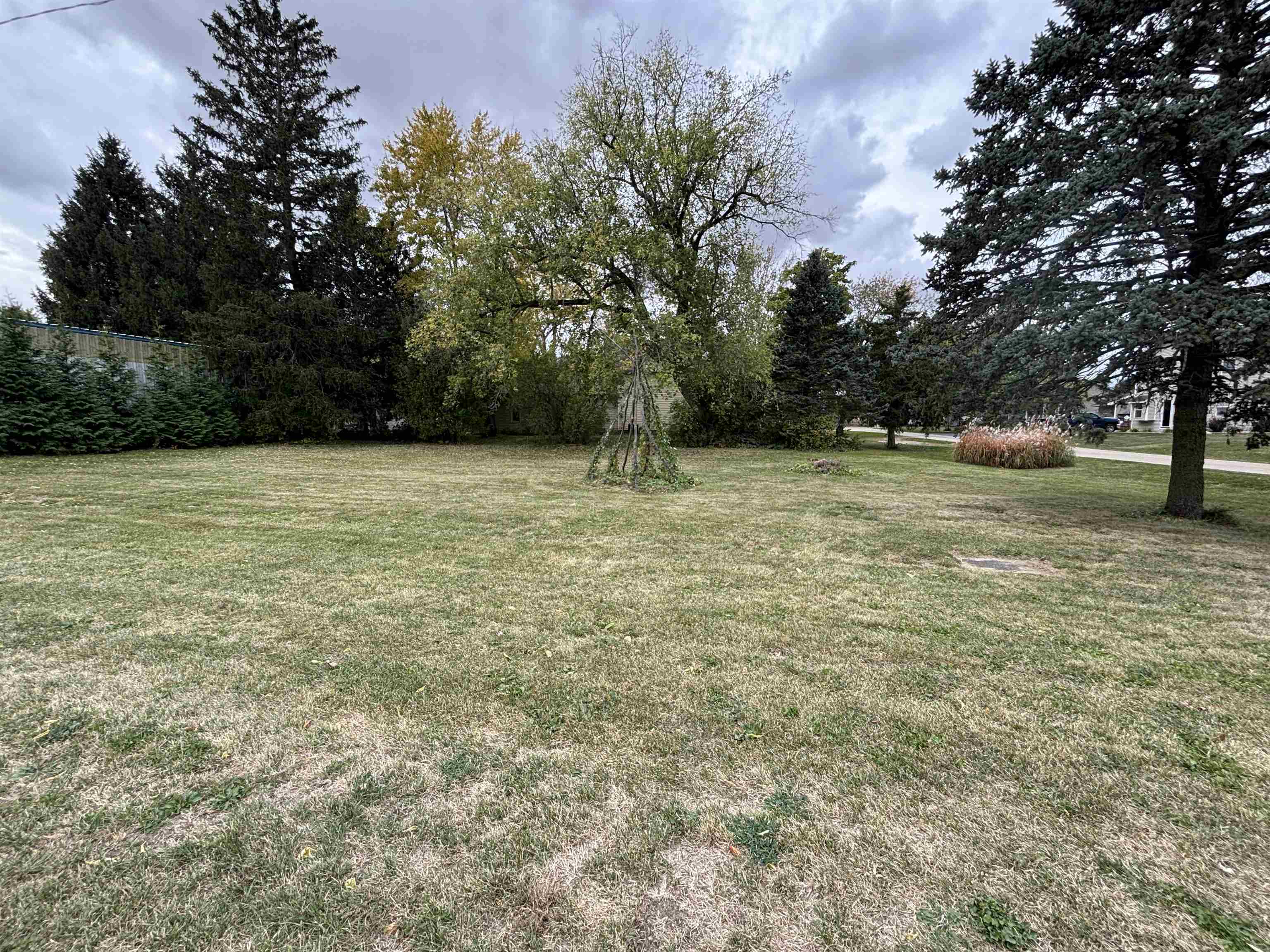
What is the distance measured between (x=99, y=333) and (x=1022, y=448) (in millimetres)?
21961

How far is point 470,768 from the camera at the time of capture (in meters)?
1.79

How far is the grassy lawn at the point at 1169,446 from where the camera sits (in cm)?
1372

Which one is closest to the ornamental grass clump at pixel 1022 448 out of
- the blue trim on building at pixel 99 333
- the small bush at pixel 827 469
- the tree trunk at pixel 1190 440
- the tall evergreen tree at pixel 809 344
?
the small bush at pixel 827 469

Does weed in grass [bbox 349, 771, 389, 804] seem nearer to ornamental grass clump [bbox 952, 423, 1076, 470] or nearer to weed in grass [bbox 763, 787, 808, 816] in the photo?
weed in grass [bbox 763, 787, 808, 816]

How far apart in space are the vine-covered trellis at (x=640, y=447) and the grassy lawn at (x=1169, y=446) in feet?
36.3

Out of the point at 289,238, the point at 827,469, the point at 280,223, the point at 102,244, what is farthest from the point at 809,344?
the point at 102,244

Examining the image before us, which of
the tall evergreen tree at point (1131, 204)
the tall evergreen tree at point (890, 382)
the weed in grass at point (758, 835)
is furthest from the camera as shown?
the tall evergreen tree at point (890, 382)

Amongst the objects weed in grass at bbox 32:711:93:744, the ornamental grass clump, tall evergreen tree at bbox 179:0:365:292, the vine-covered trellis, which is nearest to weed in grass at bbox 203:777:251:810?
weed in grass at bbox 32:711:93:744

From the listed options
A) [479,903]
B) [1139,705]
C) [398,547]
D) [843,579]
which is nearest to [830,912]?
[479,903]

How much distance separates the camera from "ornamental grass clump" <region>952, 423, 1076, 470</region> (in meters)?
12.6

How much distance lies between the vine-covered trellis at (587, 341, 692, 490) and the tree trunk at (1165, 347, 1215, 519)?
5861 mm

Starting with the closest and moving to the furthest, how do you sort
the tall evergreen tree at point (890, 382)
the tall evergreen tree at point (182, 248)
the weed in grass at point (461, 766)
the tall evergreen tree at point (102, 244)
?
1. the weed in grass at point (461, 766)
2. the tall evergreen tree at point (890, 382)
3. the tall evergreen tree at point (182, 248)
4. the tall evergreen tree at point (102, 244)

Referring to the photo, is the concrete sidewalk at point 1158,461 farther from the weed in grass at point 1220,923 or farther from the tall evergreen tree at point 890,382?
the weed in grass at point 1220,923

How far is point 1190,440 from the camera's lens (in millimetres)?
5898
